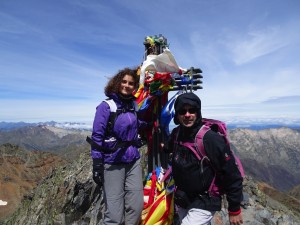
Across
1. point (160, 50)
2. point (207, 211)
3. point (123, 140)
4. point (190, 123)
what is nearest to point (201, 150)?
point (190, 123)

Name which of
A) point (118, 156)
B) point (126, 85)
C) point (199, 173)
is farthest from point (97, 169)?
point (199, 173)

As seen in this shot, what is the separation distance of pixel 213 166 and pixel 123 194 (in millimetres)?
2870

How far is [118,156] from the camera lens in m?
8.00

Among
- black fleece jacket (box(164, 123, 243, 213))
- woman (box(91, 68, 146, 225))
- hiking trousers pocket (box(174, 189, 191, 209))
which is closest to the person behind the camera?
black fleece jacket (box(164, 123, 243, 213))

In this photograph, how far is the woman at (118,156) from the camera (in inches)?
309

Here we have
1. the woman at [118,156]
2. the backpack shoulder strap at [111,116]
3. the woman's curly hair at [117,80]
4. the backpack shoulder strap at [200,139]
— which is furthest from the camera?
the woman's curly hair at [117,80]

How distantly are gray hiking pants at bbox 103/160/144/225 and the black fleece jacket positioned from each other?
1.57m

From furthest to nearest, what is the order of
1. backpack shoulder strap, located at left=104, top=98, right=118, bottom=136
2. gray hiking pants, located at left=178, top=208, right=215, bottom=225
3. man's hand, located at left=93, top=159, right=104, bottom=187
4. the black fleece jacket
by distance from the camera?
backpack shoulder strap, located at left=104, top=98, right=118, bottom=136, man's hand, located at left=93, top=159, right=104, bottom=187, gray hiking pants, located at left=178, top=208, right=215, bottom=225, the black fleece jacket

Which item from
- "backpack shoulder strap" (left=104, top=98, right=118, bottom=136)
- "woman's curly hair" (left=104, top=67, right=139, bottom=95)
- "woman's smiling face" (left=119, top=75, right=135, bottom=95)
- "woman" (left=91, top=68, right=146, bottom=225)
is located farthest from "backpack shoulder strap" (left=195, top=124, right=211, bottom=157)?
"woman's curly hair" (left=104, top=67, right=139, bottom=95)

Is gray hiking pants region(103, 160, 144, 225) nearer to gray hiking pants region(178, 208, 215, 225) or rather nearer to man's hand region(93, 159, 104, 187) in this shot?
man's hand region(93, 159, 104, 187)

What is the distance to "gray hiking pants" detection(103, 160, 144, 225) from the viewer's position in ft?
26.1

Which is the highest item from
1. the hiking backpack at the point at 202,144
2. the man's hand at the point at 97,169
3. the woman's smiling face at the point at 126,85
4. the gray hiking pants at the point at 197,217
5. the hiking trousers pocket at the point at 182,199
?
the woman's smiling face at the point at 126,85

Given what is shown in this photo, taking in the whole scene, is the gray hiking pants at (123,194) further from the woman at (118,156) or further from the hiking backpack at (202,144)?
the hiking backpack at (202,144)

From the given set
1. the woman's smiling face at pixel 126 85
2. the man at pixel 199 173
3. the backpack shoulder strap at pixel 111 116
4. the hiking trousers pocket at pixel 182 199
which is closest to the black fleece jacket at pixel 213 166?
the man at pixel 199 173
